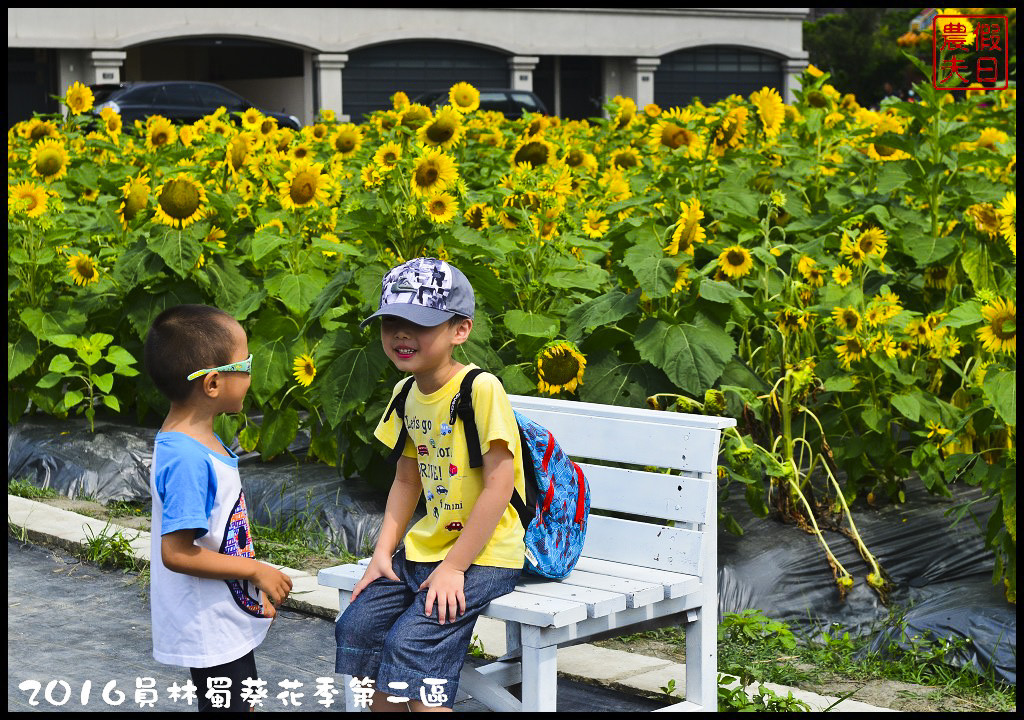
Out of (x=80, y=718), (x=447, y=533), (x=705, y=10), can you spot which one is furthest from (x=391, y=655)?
(x=705, y=10)

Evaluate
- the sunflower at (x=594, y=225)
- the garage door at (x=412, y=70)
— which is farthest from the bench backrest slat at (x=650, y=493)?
the garage door at (x=412, y=70)

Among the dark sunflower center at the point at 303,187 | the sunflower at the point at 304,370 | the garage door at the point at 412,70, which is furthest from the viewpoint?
Answer: the garage door at the point at 412,70

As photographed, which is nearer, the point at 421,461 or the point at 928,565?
the point at 421,461

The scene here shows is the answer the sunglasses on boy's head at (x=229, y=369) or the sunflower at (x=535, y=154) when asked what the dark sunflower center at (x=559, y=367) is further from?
the sunglasses on boy's head at (x=229, y=369)

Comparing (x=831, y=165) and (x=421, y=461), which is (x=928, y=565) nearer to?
(x=421, y=461)

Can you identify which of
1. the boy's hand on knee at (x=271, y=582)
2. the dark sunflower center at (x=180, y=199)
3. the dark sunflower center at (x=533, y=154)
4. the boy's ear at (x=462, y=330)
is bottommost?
the boy's hand on knee at (x=271, y=582)

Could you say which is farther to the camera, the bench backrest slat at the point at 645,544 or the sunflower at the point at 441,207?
the sunflower at the point at 441,207

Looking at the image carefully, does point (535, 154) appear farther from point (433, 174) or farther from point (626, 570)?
point (626, 570)

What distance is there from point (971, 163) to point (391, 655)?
12.4 feet

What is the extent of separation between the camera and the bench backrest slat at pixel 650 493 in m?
3.55

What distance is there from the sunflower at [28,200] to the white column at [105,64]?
28759 millimetres

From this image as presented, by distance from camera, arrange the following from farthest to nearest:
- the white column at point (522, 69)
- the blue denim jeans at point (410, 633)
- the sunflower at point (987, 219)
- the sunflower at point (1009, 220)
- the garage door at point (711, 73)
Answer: the garage door at point (711, 73) < the white column at point (522, 69) < the sunflower at point (987, 219) < the sunflower at point (1009, 220) < the blue denim jeans at point (410, 633)

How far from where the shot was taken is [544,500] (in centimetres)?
340

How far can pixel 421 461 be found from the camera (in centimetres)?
340
